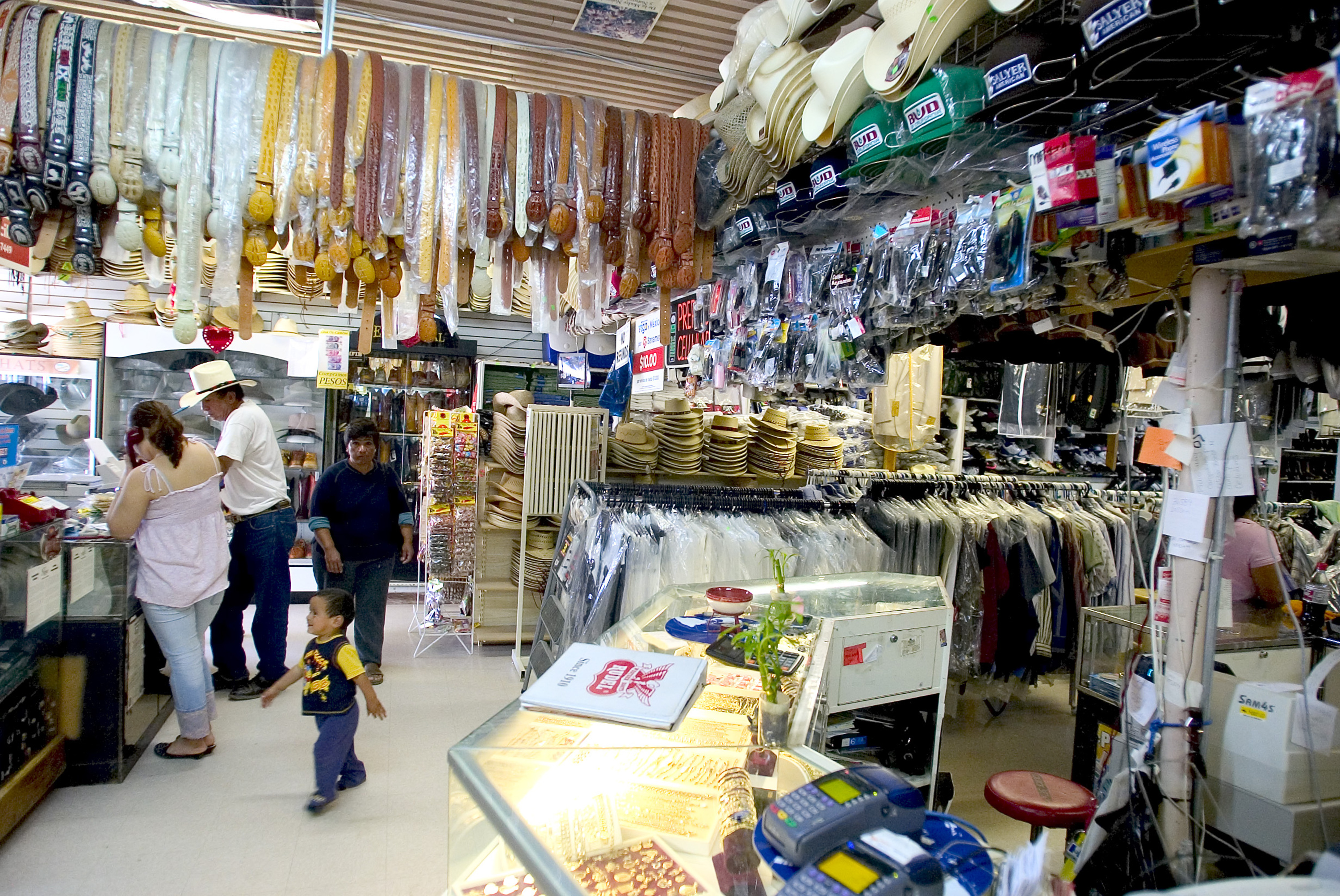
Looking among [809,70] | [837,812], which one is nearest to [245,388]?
[809,70]

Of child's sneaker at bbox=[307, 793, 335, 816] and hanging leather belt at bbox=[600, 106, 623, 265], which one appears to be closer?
hanging leather belt at bbox=[600, 106, 623, 265]

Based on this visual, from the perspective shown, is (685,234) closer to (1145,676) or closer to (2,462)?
(1145,676)

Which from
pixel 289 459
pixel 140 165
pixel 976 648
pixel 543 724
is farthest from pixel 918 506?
pixel 289 459

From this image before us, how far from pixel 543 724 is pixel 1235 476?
1.86 meters

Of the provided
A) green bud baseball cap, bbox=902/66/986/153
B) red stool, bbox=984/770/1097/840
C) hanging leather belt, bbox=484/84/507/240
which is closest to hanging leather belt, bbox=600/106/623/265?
hanging leather belt, bbox=484/84/507/240

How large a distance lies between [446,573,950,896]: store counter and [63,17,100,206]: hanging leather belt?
2.25m

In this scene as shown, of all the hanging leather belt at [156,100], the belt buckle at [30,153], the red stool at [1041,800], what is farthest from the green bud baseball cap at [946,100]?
the belt buckle at [30,153]

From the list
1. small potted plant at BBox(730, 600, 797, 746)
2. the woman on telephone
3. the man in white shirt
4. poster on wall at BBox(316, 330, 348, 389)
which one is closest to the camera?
small potted plant at BBox(730, 600, 797, 746)

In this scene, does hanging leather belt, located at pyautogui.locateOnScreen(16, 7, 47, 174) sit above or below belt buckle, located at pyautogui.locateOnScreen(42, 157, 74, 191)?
above

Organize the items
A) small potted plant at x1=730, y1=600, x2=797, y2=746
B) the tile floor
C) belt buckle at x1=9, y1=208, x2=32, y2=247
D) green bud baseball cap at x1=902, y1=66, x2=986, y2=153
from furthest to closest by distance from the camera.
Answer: the tile floor, belt buckle at x1=9, y1=208, x2=32, y2=247, green bud baseball cap at x1=902, y1=66, x2=986, y2=153, small potted plant at x1=730, y1=600, x2=797, y2=746

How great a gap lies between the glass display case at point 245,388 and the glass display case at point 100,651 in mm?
2690

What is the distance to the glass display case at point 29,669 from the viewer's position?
290 cm

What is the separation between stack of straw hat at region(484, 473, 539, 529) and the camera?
5.34 meters

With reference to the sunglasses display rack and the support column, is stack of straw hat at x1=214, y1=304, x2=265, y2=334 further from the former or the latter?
the support column
